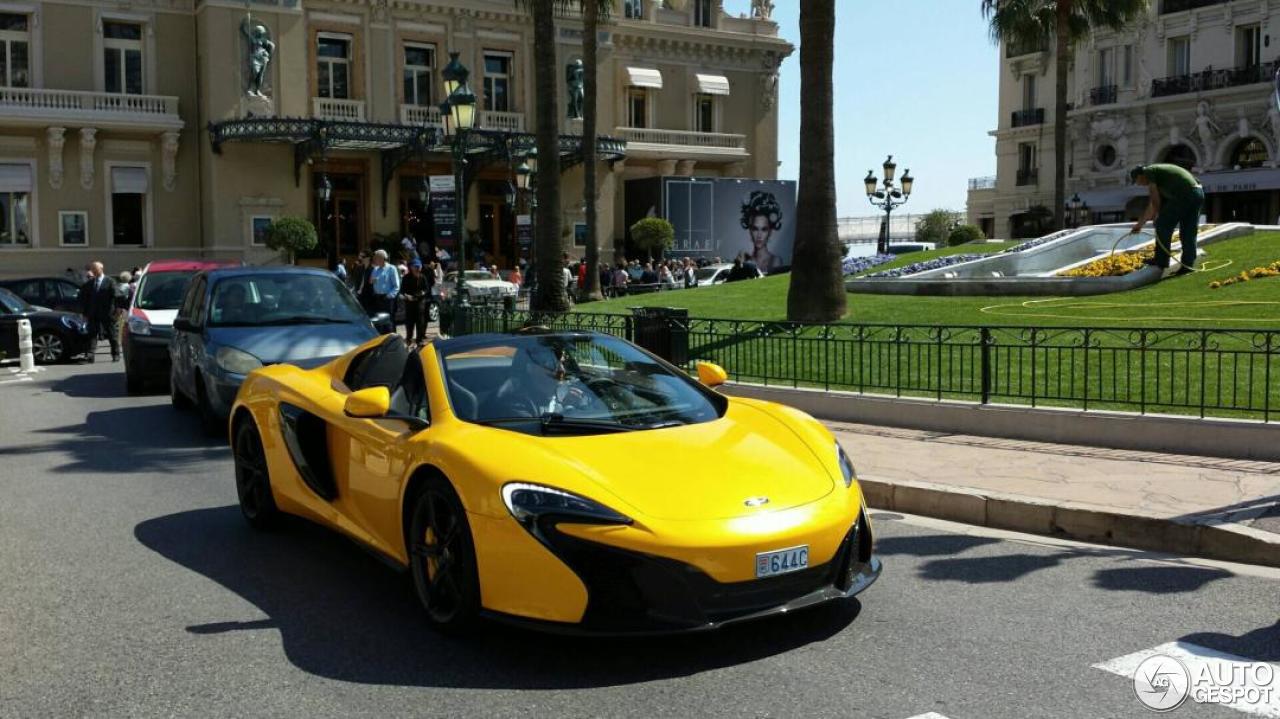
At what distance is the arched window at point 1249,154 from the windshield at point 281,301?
1883 inches

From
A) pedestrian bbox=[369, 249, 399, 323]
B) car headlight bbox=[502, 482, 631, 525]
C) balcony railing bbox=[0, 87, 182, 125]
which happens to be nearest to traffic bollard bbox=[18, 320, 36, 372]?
pedestrian bbox=[369, 249, 399, 323]

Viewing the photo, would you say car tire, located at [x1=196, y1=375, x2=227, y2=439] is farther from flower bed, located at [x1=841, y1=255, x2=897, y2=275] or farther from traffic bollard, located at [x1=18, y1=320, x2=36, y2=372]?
flower bed, located at [x1=841, y1=255, x2=897, y2=275]

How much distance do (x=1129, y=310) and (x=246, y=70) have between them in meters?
32.3

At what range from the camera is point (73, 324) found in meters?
22.0

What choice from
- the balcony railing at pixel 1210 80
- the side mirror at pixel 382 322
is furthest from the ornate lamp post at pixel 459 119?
the balcony railing at pixel 1210 80

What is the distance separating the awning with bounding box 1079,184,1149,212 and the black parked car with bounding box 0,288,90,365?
1767 inches

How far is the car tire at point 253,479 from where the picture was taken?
7535 millimetres

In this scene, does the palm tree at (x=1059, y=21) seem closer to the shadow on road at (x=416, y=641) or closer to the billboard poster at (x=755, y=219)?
the billboard poster at (x=755, y=219)

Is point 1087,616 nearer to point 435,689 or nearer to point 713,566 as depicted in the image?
point 713,566

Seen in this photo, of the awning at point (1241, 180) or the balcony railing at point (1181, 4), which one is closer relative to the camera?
the awning at point (1241, 180)

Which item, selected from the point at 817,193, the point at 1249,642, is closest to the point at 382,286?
the point at 817,193

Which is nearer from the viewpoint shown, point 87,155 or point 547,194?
point 547,194

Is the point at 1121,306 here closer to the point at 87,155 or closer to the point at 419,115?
the point at 419,115

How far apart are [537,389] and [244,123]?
3556 cm
